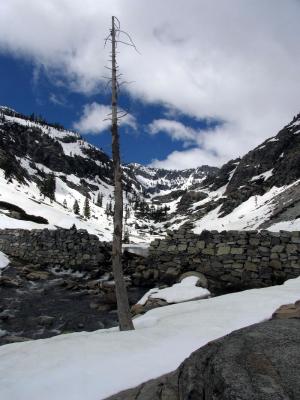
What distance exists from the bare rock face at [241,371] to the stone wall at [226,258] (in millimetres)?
9108

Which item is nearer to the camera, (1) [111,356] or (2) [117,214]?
(1) [111,356]

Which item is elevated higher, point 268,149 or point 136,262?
point 268,149

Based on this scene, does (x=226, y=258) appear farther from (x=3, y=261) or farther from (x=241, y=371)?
(x=3, y=261)

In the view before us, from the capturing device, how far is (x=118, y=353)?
6.45 meters

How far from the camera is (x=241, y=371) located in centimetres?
364

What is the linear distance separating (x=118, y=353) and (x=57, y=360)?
3.54 feet

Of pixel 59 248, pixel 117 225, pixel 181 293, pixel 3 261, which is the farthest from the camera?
pixel 3 261

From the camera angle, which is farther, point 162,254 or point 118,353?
point 162,254

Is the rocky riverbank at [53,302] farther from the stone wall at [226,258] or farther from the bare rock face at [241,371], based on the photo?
the bare rock face at [241,371]

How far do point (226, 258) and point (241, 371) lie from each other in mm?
11594

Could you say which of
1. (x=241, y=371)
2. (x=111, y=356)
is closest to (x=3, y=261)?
(x=111, y=356)

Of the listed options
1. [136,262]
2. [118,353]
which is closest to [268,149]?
[136,262]

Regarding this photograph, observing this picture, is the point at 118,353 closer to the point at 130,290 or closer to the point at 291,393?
the point at 291,393

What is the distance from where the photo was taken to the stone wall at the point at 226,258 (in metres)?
13.9
